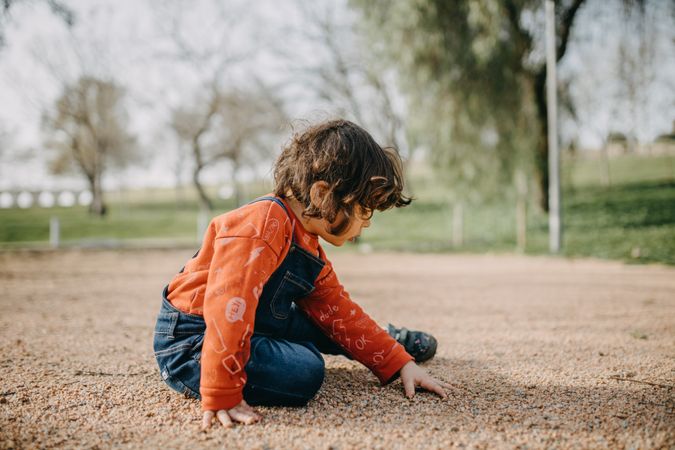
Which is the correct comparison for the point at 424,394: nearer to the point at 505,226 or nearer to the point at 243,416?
the point at 243,416

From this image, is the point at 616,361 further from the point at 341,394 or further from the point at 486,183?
the point at 486,183

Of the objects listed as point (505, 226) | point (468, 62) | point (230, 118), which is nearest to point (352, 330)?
point (468, 62)

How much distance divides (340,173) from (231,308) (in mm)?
574

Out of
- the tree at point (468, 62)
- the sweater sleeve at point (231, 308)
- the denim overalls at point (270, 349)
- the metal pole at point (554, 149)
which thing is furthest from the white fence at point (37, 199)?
the sweater sleeve at point (231, 308)

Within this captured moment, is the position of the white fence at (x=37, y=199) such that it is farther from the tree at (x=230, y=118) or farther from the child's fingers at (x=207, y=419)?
the child's fingers at (x=207, y=419)

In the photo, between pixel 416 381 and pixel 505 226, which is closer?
pixel 416 381

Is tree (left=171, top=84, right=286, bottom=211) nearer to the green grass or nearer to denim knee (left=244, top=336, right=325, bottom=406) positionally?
the green grass

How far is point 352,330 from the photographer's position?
192 centimetres

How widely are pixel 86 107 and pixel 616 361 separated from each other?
23805mm

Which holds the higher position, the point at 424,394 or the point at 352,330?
the point at 352,330

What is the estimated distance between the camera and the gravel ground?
145 cm

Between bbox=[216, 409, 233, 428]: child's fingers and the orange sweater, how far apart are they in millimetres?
22

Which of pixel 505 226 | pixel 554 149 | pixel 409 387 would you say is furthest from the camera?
pixel 505 226

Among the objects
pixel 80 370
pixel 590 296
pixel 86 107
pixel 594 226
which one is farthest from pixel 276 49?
pixel 80 370
